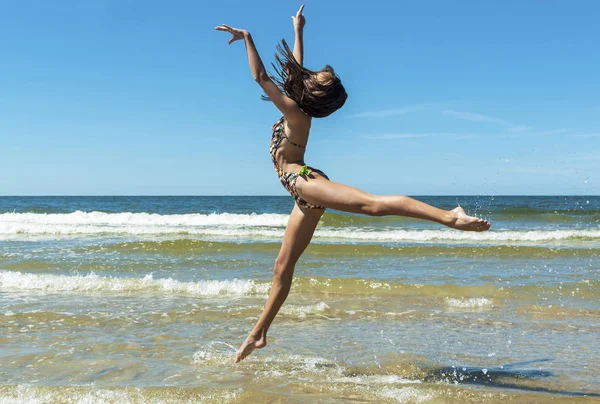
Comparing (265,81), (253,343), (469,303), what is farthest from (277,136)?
(469,303)

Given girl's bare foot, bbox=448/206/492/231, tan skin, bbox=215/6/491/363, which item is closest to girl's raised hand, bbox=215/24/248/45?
tan skin, bbox=215/6/491/363

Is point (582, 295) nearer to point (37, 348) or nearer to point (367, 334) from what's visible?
point (367, 334)

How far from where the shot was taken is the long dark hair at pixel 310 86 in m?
4.19

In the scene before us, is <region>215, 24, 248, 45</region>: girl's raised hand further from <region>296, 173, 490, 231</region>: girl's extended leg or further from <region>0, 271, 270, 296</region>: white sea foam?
<region>0, 271, 270, 296</region>: white sea foam

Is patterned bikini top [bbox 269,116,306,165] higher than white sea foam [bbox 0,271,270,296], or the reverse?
patterned bikini top [bbox 269,116,306,165]

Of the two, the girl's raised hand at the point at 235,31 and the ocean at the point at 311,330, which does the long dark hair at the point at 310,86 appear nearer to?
the girl's raised hand at the point at 235,31

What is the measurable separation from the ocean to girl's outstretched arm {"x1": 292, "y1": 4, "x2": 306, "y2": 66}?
8.93 feet

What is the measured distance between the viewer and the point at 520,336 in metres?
6.41

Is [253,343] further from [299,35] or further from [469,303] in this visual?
[469,303]

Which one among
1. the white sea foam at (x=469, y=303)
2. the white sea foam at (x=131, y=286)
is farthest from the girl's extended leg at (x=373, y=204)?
the white sea foam at (x=131, y=286)

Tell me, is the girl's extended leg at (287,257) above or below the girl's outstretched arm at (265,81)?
below

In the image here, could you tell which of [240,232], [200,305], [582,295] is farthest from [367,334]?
[240,232]

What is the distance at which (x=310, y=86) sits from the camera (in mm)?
4191

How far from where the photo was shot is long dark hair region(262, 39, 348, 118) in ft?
13.8
